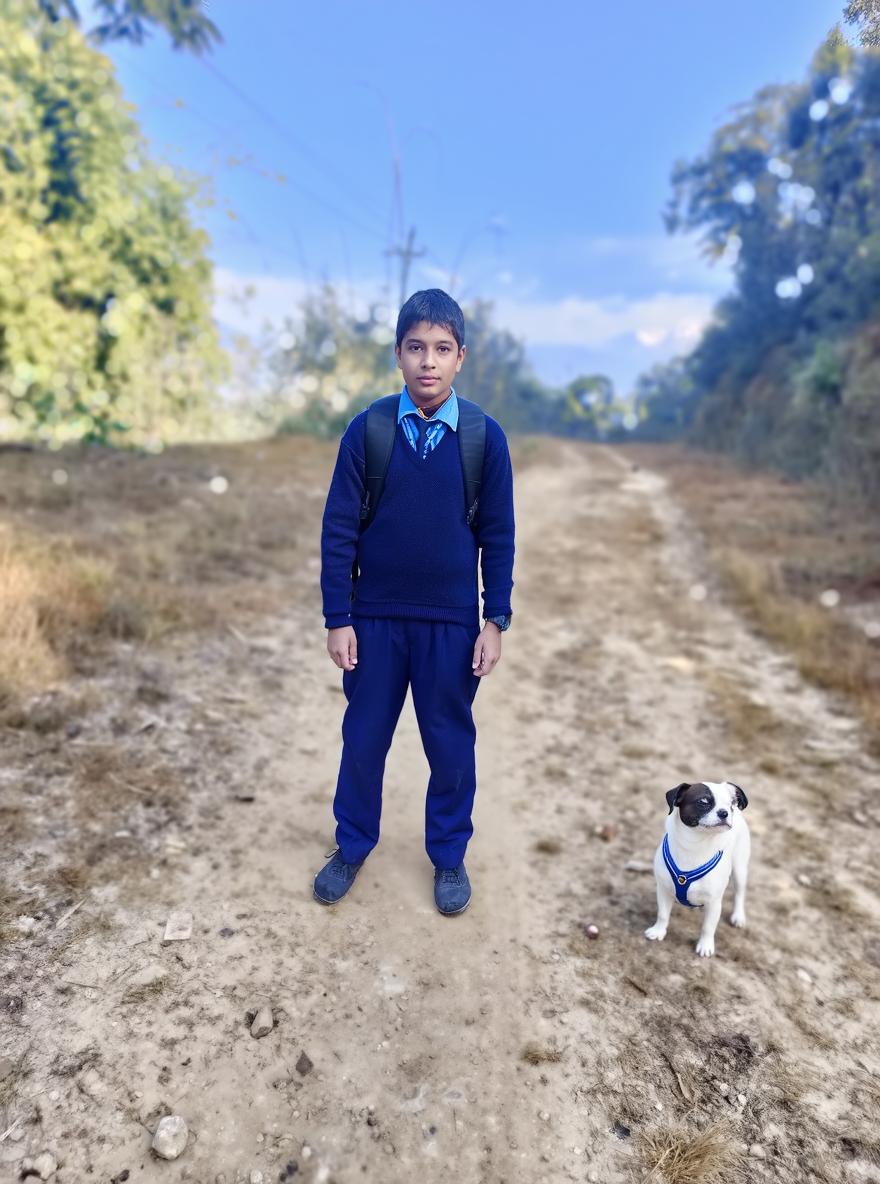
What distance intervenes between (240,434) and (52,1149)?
1727 cm

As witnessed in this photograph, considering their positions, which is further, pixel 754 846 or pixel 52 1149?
pixel 754 846

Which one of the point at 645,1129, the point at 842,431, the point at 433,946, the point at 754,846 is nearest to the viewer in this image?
the point at 645,1129

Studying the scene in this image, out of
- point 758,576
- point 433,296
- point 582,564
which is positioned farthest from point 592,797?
point 582,564

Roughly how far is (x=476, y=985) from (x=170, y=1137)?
3.78ft

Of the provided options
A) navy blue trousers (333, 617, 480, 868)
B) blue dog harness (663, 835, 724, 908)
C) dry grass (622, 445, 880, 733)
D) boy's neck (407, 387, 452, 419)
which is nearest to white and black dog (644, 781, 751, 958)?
blue dog harness (663, 835, 724, 908)

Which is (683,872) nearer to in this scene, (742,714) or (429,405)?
(429,405)

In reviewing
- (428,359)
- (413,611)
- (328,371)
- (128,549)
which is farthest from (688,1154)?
(328,371)

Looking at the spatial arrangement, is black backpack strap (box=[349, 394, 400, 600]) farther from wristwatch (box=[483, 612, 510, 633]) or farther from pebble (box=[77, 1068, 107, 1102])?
pebble (box=[77, 1068, 107, 1102])

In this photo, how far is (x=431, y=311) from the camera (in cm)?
248

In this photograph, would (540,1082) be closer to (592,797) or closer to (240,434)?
(592,797)

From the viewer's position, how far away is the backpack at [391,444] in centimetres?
264

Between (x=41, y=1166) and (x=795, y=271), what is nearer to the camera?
(x=41, y=1166)

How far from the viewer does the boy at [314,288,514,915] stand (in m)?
2.66

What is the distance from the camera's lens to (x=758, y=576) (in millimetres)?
8344
